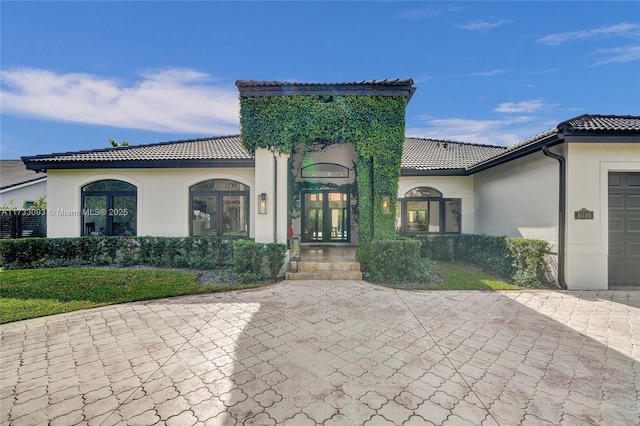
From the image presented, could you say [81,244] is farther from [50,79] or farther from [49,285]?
[50,79]

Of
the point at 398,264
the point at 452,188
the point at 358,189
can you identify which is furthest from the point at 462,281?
the point at 452,188

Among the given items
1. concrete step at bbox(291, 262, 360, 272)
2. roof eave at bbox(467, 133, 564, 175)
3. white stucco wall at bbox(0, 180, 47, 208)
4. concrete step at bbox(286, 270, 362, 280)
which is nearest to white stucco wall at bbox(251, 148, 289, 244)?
concrete step at bbox(291, 262, 360, 272)

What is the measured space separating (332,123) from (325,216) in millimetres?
5948

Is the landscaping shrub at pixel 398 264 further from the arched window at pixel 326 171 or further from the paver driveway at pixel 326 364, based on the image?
the arched window at pixel 326 171

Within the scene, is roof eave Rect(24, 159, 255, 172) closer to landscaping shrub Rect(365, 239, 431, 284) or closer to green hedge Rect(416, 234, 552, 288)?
landscaping shrub Rect(365, 239, 431, 284)

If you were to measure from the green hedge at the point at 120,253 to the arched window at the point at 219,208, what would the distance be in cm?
100

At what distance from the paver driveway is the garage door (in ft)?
7.76

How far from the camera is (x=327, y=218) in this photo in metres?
14.1

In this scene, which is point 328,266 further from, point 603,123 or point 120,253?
point 603,123

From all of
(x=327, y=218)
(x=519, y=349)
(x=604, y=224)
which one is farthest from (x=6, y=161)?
(x=604, y=224)

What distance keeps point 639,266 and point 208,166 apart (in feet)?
46.2

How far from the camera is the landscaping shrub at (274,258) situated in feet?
27.5

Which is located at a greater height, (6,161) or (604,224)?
(6,161)

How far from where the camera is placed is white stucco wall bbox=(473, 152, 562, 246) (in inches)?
314
